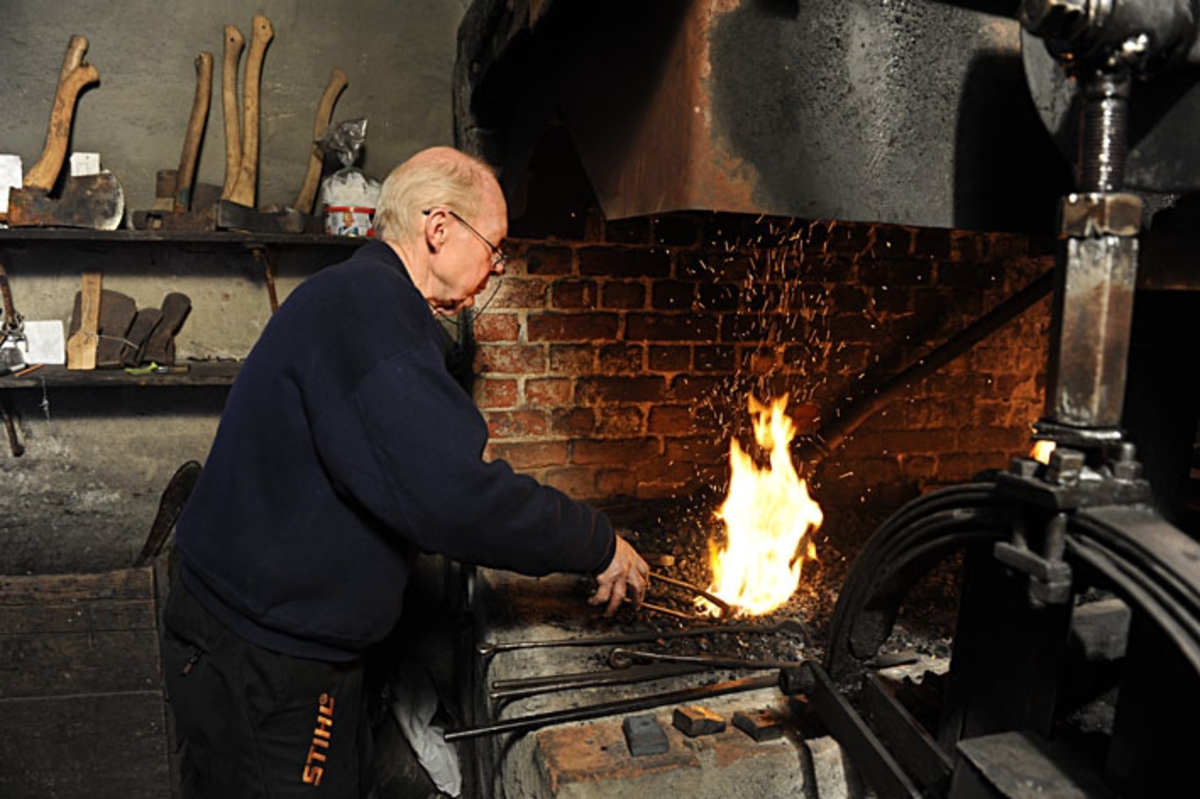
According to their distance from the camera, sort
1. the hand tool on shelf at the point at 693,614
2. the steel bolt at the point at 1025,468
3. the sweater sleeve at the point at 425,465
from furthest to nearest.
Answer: the hand tool on shelf at the point at 693,614 < the sweater sleeve at the point at 425,465 < the steel bolt at the point at 1025,468

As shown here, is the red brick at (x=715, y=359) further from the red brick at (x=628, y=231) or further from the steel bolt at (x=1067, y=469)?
the steel bolt at (x=1067, y=469)

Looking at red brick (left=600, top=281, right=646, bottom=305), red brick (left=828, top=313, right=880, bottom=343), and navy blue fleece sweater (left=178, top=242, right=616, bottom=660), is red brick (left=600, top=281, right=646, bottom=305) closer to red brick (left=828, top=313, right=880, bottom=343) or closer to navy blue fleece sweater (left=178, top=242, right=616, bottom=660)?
red brick (left=828, top=313, right=880, bottom=343)

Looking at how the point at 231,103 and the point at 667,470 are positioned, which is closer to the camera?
the point at 231,103

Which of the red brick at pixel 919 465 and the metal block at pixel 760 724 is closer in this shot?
the metal block at pixel 760 724

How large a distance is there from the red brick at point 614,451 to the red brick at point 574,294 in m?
0.54

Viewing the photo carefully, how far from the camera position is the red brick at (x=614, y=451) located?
3105 mm

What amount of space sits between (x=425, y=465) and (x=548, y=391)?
1518 mm

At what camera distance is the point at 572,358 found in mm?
3031

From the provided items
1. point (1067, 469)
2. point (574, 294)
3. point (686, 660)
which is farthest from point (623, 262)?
point (1067, 469)

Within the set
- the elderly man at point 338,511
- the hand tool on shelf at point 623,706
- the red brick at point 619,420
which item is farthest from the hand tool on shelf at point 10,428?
the hand tool on shelf at point 623,706

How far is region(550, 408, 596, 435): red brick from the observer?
10.0 feet

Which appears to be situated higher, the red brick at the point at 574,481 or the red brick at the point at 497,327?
the red brick at the point at 497,327

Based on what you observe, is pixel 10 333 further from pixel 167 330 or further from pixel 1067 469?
pixel 1067 469

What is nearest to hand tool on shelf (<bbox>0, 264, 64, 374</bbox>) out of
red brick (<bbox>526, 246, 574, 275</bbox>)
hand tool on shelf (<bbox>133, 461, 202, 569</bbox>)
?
hand tool on shelf (<bbox>133, 461, 202, 569</bbox>)
